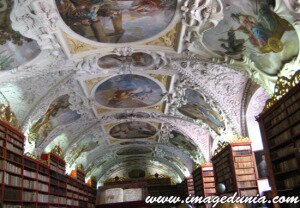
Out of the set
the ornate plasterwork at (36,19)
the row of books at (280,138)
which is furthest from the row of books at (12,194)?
the row of books at (280,138)

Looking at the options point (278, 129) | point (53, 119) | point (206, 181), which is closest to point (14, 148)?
point (53, 119)

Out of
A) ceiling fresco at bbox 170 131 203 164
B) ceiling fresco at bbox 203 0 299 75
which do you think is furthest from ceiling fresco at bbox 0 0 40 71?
ceiling fresco at bbox 170 131 203 164

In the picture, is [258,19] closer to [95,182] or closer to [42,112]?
[42,112]

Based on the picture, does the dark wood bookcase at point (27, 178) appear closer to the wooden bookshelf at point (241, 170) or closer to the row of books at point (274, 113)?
the wooden bookshelf at point (241, 170)

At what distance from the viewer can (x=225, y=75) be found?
39.5ft

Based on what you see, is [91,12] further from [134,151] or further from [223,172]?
[134,151]

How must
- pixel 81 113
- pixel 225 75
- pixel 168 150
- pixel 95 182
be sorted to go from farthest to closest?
pixel 95 182, pixel 168 150, pixel 81 113, pixel 225 75

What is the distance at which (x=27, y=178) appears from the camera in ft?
39.4

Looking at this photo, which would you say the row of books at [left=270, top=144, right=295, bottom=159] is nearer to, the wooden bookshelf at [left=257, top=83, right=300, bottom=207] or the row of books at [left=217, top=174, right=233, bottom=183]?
the wooden bookshelf at [left=257, top=83, right=300, bottom=207]

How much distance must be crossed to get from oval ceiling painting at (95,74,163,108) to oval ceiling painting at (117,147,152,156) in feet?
34.0

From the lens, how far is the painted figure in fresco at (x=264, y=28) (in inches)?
315

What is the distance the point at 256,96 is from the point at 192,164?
41.5 feet

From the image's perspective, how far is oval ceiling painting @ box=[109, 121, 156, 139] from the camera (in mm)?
20186

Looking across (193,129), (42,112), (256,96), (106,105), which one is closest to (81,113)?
(106,105)
